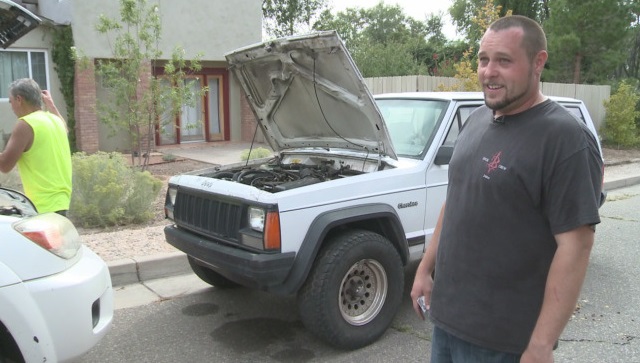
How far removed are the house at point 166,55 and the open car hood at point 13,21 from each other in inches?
246

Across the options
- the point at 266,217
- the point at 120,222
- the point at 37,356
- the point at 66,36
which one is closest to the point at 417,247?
the point at 266,217

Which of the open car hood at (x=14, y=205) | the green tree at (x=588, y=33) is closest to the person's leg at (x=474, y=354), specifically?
the open car hood at (x=14, y=205)

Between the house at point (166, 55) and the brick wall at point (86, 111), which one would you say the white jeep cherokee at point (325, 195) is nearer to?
the house at point (166, 55)

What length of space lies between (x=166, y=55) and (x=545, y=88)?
34.5ft

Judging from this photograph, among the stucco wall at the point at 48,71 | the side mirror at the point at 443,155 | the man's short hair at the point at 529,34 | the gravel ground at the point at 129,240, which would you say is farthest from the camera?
the stucco wall at the point at 48,71

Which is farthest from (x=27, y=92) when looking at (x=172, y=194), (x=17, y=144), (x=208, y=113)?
(x=208, y=113)

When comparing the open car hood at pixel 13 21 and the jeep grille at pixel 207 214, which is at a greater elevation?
the open car hood at pixel 13 21

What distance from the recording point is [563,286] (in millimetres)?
1694

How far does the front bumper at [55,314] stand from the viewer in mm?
2496

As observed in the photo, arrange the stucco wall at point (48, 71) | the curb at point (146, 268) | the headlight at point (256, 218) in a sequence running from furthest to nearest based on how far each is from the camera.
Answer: the stucco wall at point (48, 71) → the curb at point (146, 268) → the headlight at point (256, 218)

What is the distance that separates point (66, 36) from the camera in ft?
41.4

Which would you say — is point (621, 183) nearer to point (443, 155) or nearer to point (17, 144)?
point (443, 155)

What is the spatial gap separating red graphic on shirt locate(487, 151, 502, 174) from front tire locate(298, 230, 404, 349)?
6.18 feet

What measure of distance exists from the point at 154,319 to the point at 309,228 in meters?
1.67
